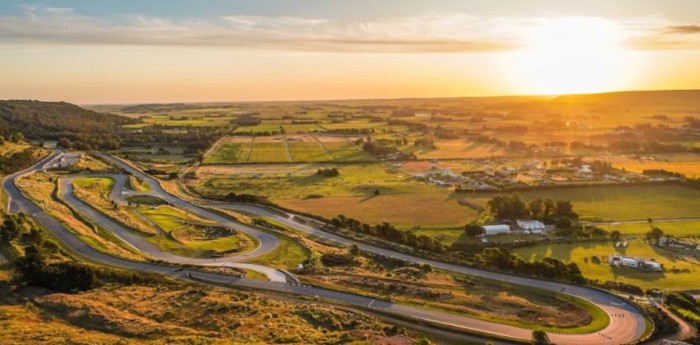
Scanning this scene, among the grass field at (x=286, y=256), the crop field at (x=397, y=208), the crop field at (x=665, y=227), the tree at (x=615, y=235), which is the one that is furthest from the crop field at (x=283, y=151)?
the grass field at (x=286, y=256)

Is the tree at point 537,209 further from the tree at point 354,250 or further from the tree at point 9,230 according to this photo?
the tree at point 9,230

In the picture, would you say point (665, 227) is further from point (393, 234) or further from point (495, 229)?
point (393, 234)

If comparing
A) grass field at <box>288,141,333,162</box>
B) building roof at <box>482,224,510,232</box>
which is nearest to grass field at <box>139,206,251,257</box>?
building roof at <box>482,224,510,232</box>

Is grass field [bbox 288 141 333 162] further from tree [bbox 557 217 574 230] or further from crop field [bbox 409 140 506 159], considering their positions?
tree [bbox 557 217 574 230]

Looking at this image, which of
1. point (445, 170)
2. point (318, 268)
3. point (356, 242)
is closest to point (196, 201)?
point (356, 242)

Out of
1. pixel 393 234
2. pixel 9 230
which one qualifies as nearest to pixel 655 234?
pixel 393 234

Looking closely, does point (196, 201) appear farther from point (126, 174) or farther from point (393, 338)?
point (393, 338)

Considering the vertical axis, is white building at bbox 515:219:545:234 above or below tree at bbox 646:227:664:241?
below
